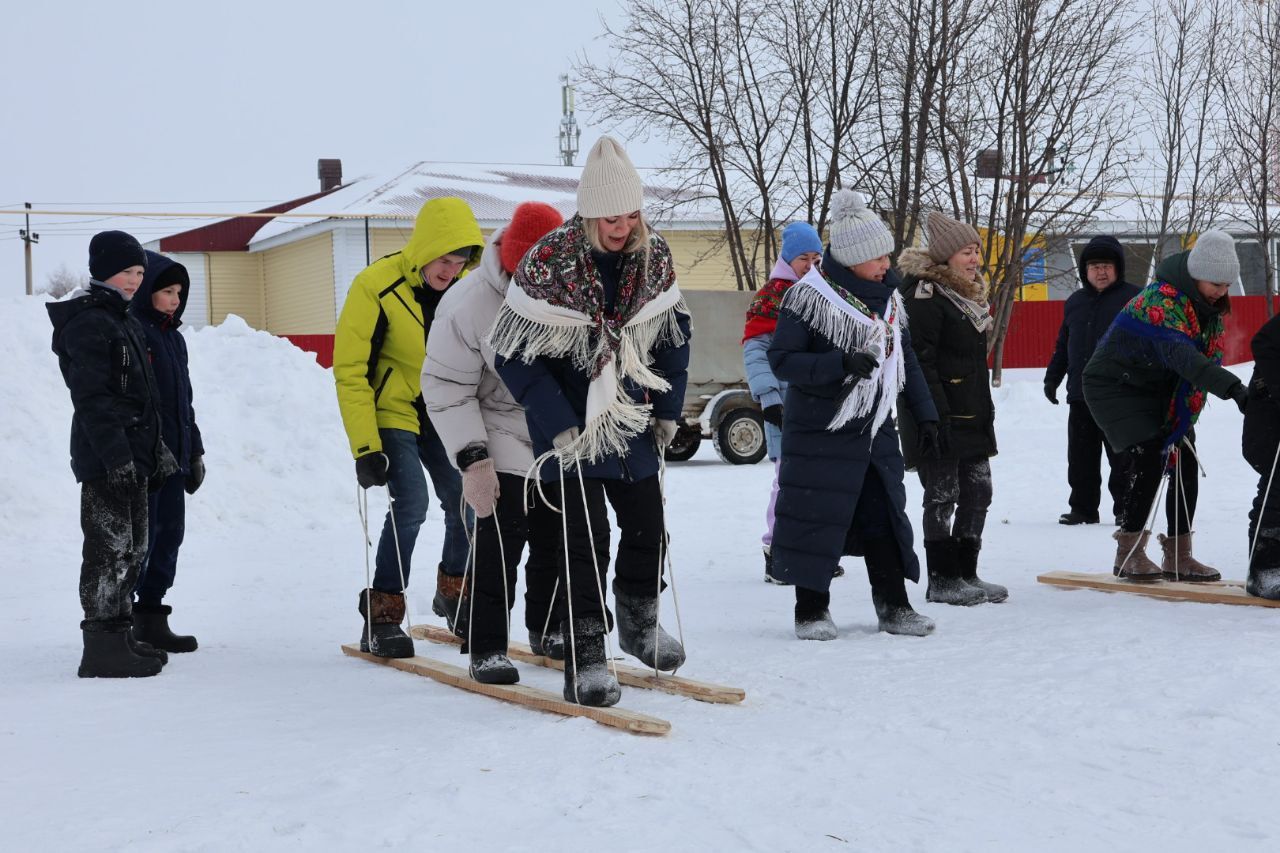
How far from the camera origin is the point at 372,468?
520cm

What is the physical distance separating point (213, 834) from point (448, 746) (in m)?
0.86

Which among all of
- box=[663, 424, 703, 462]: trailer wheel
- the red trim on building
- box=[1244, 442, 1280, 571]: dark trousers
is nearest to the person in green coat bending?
box=[1244, 442, 1280, 571]: dark trousers

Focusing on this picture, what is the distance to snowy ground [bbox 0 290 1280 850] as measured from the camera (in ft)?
10.3

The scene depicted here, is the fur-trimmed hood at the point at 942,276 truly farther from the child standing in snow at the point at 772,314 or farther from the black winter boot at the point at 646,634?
the black winter boot at the point at 646,634

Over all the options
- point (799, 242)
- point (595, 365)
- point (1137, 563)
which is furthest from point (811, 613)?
point (799, 242)

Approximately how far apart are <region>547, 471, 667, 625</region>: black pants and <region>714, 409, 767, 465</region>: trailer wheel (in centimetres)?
1076

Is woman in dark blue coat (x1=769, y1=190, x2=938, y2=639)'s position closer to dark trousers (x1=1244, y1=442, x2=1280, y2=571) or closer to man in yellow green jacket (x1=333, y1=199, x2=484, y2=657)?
man in yellow green jacket (x1=333, y1=199, x2=484, y2=657)

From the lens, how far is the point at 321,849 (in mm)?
3031

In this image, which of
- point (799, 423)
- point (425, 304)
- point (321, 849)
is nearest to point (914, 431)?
point (799, 423)

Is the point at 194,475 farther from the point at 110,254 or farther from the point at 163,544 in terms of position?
the point at 110,254

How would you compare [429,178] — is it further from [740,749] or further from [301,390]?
[740,749]

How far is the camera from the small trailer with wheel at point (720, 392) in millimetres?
15492

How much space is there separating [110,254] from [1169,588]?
15.1 feet

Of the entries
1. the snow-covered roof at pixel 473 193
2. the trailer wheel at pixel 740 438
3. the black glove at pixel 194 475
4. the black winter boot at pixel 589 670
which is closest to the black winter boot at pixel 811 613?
the black winter boot at pixel 589 670
